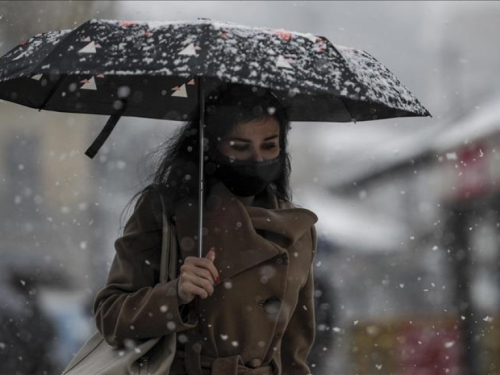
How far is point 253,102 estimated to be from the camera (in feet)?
10.4

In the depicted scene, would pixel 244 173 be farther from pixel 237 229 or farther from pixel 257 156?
pixel 237 229

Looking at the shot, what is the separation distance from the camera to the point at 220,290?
10.1 ft

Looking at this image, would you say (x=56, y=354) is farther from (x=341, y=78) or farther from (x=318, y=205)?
(x=341, y=78)

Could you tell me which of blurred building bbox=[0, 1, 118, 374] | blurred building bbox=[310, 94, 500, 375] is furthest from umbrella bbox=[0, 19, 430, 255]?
blurred building bbox=[310, 94, 500, 375]

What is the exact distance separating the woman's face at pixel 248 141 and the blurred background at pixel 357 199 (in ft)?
19.7

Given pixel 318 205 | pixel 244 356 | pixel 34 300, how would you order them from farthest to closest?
pixel 318 205, pixel 34 300, pixel 244 356

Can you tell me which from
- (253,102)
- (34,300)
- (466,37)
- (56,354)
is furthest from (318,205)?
(253,102)

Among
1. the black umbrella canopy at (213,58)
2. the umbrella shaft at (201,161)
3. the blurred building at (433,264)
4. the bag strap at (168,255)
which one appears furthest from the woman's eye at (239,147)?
the blurred building at (433,264)

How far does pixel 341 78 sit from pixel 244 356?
0.93m

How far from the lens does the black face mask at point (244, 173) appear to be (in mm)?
3131

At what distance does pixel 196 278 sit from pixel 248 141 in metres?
0.53

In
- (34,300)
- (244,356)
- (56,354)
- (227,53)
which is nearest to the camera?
(227,53)

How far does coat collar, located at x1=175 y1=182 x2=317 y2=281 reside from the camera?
121 inches

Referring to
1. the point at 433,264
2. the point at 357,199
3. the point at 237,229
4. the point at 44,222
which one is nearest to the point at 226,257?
the point at 237,229
